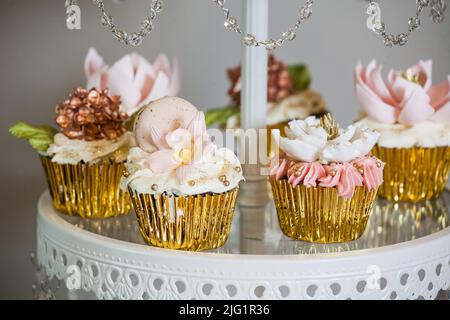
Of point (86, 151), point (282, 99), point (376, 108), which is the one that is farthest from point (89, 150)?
point (282, 99)

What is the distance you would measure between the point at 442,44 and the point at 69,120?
0.86m

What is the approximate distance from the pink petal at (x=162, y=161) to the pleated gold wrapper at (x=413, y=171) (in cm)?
40

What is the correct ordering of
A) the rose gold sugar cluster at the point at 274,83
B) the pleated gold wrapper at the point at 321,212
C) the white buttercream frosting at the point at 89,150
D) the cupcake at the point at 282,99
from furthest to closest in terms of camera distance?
the rose gold sugar cluster at the point at 274,83 → the cupcake at the point at 282,99 → the white buttercream frosting at the point at 89,150 → the pleated gold wrapper at the point at 321,212

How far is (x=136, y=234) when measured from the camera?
112 cm

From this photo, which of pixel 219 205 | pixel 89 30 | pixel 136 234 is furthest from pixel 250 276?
pixel 89 30

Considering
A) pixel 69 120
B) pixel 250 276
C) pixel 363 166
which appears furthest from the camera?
pixel 69 120

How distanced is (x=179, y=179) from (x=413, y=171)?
0.44 metres

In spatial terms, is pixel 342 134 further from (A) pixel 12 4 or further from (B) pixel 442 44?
(A) pixel 12 4

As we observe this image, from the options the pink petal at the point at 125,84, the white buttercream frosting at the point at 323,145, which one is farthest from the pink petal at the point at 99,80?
the white buttercream frosting at the point at 323,145

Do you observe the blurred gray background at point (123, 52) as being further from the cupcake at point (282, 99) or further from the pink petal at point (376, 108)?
the pink petal at point (376, 108)

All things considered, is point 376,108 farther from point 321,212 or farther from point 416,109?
point 321,212

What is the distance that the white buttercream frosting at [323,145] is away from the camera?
3.45 feet

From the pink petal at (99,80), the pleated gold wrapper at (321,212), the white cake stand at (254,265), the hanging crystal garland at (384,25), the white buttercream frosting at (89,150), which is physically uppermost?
the hanging crystal garland at (384,25)

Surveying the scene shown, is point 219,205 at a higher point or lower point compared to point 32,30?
lower
